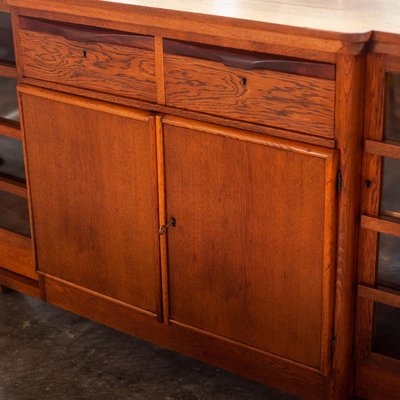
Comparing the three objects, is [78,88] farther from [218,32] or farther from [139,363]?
[139,363]

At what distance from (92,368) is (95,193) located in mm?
425

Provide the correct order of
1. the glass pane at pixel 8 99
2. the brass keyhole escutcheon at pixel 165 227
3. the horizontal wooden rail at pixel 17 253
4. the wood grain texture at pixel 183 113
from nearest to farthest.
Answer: the wood grain texture at pixel 183 113
the brass keyhole escutcheon at pixel 165 227
the glass pane at pixel 8 99
the horizontal wooden rail at pixel 17 253

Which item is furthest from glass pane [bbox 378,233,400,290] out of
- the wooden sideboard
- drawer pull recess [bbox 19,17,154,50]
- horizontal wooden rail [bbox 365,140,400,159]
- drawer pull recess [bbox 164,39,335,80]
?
drawer pull recess [bbox 19,17,154,50]

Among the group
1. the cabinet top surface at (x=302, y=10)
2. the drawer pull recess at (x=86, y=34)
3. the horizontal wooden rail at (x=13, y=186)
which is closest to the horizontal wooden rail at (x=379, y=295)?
the cabinet top surface at (x=302, y=10)

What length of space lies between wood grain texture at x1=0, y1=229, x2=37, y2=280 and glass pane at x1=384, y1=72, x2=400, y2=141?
1016 millimetres

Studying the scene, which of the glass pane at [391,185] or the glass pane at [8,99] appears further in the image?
the glass pane at [8,99]

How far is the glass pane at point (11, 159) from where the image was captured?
2230 mm

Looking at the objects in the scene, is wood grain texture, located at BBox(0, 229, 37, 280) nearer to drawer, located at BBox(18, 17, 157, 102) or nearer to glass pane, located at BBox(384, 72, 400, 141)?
drawer, located at BBox(18, 17, 157, 102)

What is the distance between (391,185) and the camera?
1.70 metres

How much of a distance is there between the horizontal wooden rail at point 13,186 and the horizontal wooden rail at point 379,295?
0.88 m

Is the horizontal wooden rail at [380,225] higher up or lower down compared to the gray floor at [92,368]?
higher up

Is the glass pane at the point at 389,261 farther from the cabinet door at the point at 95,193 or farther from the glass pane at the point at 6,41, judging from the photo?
the glass pane at the point at 6,41

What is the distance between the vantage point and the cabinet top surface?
160cm

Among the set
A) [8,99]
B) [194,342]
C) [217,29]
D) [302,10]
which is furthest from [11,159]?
[302,10]
